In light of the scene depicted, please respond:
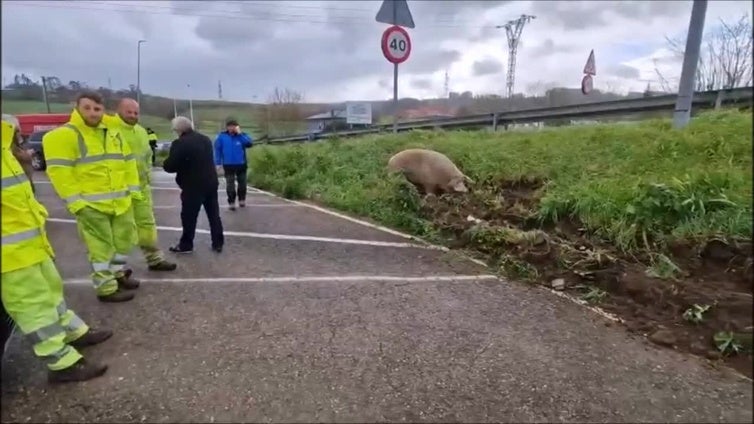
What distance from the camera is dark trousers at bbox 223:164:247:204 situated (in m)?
7.96

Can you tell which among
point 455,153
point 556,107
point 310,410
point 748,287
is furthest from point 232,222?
point 556,107

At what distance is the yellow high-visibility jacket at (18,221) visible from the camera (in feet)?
7.55

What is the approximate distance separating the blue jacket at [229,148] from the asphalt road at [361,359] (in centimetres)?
350

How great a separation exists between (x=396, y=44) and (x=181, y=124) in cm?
519

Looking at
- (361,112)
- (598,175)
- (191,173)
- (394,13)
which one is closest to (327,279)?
(191,173)

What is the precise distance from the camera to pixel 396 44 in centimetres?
902

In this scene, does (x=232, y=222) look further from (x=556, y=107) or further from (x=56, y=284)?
(x=556, y=107)

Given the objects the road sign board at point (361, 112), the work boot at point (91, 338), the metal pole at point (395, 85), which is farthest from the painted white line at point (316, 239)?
the road sign board at point (361, 112)

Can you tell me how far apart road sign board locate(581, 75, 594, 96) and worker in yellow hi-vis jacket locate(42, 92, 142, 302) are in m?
9.68

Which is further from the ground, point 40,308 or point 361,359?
point 40,308

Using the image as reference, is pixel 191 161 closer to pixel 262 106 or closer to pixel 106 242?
pixel 106 242

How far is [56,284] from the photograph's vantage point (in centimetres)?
279

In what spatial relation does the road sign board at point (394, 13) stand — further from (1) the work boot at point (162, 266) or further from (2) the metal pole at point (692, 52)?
(1) the work boot at point (162, 266)

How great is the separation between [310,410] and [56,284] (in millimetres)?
1751
